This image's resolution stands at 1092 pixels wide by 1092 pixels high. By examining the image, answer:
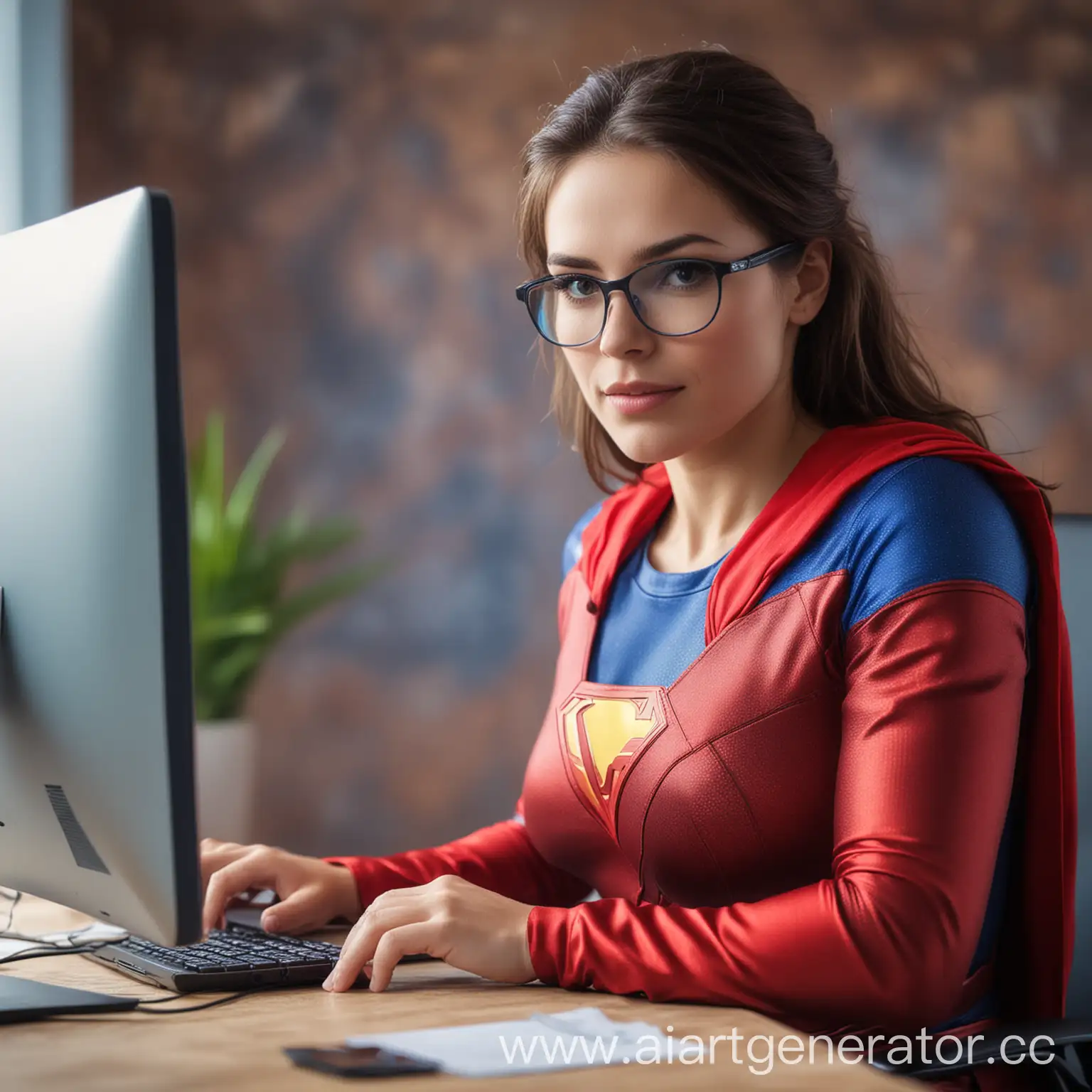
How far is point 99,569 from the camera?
0.83 metres

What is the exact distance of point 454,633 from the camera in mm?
3363

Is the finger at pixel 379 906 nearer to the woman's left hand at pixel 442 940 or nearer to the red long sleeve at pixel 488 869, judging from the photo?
the woman's left hand at pixel 442 940

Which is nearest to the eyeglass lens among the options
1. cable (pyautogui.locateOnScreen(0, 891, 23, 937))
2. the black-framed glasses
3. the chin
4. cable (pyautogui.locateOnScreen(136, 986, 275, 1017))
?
the black-framed glasses

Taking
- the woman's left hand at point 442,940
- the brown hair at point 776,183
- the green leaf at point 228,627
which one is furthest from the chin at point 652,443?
the green leaf at point 228,627

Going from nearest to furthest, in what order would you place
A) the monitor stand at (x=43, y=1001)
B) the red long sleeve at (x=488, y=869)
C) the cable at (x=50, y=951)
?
the monitor stand at (x=43, y=1001) → the cable at (x=50, y=951) → the red long sleeve at (x=488, y=869)

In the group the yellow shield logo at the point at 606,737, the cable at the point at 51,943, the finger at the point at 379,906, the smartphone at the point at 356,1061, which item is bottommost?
the smartphone at the point at 356,1061

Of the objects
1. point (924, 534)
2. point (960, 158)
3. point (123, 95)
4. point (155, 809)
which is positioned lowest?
point (155, 809)

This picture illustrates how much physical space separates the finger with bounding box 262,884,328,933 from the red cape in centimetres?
46

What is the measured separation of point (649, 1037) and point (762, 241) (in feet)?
2.61

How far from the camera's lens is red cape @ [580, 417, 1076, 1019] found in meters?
1.17

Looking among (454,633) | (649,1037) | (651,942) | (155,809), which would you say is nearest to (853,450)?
(651,942)

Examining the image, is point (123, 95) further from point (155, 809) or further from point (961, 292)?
point (155, 809)

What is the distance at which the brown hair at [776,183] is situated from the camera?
1.29 meters

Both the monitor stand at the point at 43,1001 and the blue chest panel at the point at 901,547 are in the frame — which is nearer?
the monitor stand at the point at 43,1001
